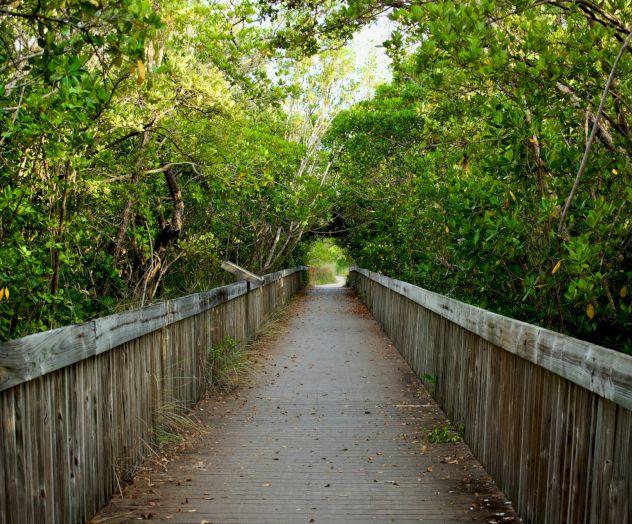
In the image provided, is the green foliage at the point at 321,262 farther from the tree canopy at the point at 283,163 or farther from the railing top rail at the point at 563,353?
the railing top rail at the point at 563,353

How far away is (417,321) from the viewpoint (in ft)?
33.0

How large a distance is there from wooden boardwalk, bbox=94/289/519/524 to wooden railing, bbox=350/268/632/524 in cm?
36

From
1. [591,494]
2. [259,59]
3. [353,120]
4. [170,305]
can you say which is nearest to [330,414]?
[170,305]

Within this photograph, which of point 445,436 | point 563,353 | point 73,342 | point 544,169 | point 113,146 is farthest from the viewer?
point 113,146

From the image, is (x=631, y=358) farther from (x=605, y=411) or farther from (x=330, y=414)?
(x=330, y=414)

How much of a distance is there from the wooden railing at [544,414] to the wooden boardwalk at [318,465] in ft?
1.18

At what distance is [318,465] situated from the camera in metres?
5.80

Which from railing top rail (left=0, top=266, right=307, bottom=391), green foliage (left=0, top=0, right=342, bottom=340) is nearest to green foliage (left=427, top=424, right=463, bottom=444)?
railing top rail (left=0, top=266, right=307, bottom=391)

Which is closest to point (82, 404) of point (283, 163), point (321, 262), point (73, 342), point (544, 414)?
point (73, 342)

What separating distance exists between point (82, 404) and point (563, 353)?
290 cm

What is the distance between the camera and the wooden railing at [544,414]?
10.0ft

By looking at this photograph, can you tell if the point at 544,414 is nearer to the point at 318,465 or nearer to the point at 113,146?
the point at 318,465

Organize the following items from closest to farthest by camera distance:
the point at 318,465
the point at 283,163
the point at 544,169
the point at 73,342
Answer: the point at 73,342
the point at 318,465
the point at 544,169
the point at 283,163

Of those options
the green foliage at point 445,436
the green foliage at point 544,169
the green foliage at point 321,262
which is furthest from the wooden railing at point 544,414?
the green foliage at point 321,262
